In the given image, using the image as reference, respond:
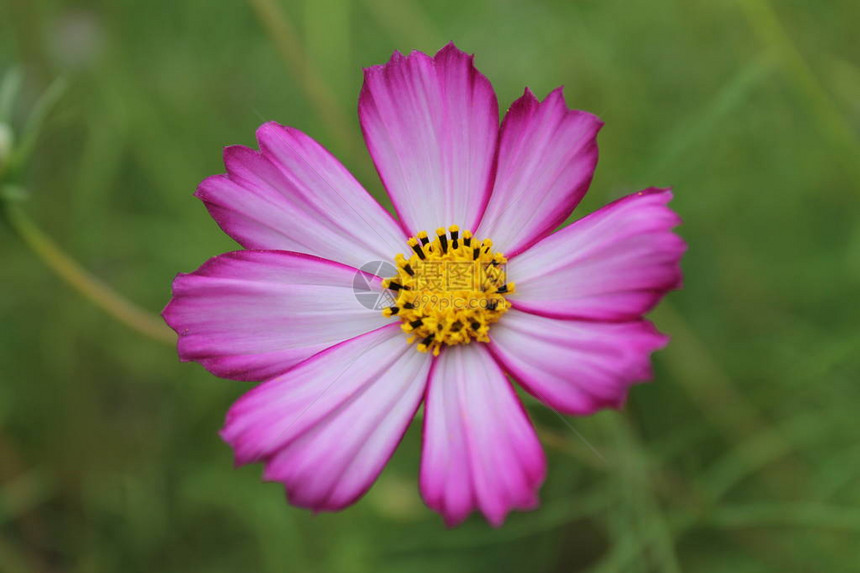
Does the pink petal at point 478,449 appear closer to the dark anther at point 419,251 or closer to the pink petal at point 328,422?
the pink petal at point 328,422

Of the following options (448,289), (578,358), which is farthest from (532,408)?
(578,358)

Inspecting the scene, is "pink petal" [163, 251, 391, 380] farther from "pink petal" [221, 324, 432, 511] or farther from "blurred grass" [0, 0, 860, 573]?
"blurred grass" [0, 0, 860, 573]

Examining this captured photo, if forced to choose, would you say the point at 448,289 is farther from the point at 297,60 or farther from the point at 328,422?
the point at 297,60

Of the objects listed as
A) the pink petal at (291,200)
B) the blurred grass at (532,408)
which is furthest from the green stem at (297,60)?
the pink petal at (291,200)

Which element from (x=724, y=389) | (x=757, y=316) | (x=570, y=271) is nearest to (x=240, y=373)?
(x=570, y=271)

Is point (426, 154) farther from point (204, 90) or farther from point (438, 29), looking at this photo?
point (204, 90)

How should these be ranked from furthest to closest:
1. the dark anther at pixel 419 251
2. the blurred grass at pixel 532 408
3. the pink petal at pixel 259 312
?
the blurred grass at pixel 532 408 → the dark anther at pixel 419 251 → the pink petal at pixel 259 312

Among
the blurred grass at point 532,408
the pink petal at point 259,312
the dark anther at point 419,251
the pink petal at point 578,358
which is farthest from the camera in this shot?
the blurred grass at point 532,408

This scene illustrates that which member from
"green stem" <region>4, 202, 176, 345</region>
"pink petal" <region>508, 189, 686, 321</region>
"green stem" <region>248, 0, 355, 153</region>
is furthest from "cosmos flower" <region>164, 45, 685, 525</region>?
"green stem" <region>248, 0, 355, 153</region>
